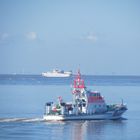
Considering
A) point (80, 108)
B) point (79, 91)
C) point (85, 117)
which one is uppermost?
point (79, 91)

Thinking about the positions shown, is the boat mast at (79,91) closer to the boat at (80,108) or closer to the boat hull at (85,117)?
the boat at (80,108)

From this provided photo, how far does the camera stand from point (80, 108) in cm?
8900

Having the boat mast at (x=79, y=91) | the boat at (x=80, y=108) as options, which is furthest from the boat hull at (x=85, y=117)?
the boat mast at (x=79, y=91)

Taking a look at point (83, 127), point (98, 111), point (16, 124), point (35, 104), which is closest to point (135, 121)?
point (98, 111)

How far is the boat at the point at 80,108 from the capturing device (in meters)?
87.1

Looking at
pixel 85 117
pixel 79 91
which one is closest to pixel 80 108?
pixel 85 117

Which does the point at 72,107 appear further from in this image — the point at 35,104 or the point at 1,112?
the point at 35,104

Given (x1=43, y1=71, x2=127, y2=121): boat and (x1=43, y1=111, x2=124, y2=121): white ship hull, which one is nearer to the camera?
(x1=43, y1=111, x2=124, y2=121): white ship hull

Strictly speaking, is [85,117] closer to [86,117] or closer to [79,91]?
[86,117]

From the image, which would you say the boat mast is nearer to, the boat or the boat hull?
the boat

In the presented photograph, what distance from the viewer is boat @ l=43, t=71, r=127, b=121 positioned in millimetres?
87125

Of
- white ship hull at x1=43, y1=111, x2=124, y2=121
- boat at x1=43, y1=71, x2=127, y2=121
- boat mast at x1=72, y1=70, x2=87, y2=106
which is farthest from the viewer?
boat mast at x1=72, y1=70, x2=87, y2=106

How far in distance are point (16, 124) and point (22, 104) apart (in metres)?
35.0

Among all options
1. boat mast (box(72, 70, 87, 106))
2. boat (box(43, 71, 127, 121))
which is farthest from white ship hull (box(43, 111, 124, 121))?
boat mast (box(72, 70, 87, 106))
